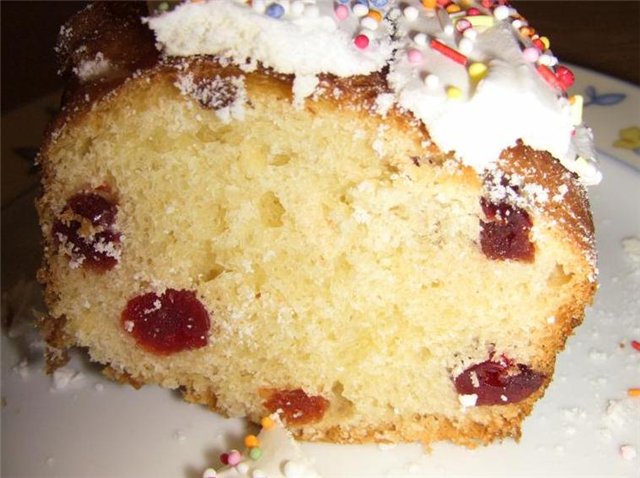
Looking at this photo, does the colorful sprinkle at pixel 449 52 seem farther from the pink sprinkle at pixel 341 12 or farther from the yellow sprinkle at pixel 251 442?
the yellow sprinkle at pixel 251 442

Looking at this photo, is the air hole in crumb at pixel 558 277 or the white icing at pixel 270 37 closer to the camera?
the white icing at pixel 270 37


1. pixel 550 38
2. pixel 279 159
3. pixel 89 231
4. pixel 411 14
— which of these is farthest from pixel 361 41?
pixel 550 38

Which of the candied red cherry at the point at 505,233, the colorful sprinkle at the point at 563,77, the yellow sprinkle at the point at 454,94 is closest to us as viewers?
the yellow sprinkle at the point at 454,94

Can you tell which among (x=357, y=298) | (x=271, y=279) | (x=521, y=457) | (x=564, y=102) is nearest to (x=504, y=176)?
(x=564, y=102)

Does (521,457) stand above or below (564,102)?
below

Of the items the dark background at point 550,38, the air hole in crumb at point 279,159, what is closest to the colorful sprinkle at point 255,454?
the air hole in crumb at point 279,159

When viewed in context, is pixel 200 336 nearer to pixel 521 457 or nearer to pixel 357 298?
pixel 357 298

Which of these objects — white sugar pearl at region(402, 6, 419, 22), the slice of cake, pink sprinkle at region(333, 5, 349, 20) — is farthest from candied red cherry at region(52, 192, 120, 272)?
white sugar pearl at region(402, 6, 419, 22)
